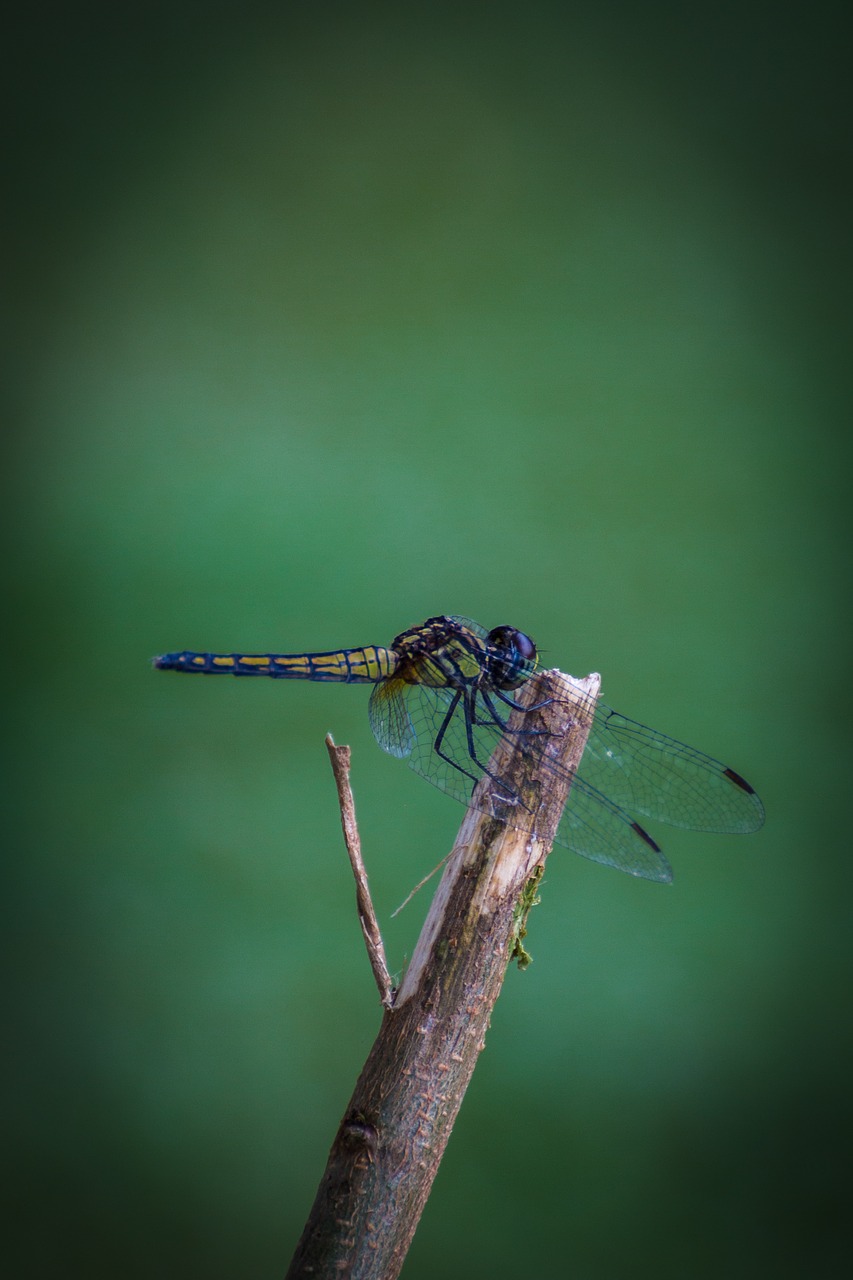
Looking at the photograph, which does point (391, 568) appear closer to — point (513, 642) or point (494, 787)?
point (513, 642)

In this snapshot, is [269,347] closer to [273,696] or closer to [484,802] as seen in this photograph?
[273,696]

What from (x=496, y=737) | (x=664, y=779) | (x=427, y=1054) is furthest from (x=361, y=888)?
(x=664, y=779)

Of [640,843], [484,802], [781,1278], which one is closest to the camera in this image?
[484,802]

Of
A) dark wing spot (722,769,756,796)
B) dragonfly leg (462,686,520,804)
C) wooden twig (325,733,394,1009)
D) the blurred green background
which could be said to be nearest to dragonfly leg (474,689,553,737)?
dragonfly leg (462,686,520,804)

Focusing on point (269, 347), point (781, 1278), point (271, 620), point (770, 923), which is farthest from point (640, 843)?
point (269, 347)

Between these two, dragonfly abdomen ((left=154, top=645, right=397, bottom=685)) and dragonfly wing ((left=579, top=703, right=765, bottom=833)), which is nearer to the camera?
dragonfly wing ((left=579, top=703, right=765, bottom=833))

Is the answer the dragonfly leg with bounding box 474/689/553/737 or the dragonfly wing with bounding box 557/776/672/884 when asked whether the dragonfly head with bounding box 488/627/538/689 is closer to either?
the dragonfly leg with bounding box 474/689/553/737

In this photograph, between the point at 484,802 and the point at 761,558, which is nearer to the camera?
the point at 484,802
